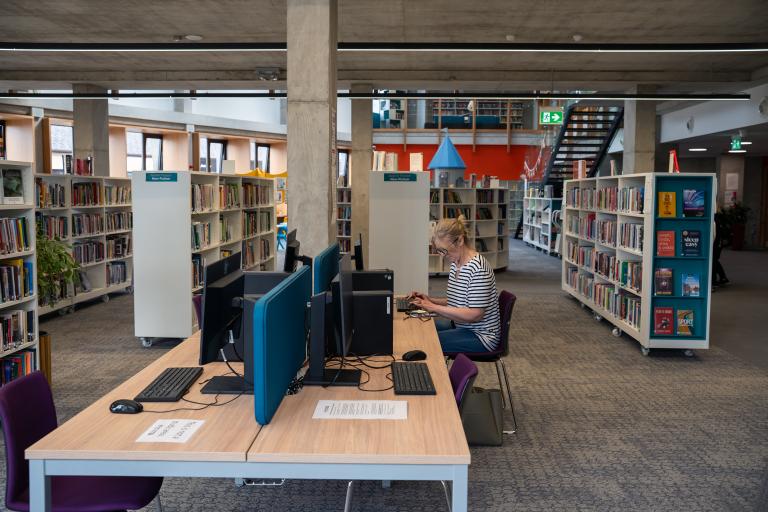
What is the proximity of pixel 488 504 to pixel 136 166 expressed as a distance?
1741 centimetres

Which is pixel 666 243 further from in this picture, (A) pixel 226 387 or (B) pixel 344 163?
(B) pixel 344 163

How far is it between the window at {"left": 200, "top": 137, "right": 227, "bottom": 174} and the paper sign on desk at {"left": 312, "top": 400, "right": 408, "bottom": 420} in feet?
60.5

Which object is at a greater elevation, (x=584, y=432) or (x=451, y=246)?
(x=451, y=246)

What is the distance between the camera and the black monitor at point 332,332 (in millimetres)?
3062

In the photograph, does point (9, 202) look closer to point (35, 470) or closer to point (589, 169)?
point (35, 470)

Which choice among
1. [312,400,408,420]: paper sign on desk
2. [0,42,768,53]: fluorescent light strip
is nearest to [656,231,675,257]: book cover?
[0,42,768,53]: fluorescent light strip

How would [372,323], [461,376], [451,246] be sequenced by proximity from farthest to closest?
[451,246] → [372,323] → [461,376]

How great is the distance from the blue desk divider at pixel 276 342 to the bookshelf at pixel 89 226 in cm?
645

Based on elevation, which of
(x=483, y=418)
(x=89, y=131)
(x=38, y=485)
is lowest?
(x=483, y=418)

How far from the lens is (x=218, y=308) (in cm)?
297

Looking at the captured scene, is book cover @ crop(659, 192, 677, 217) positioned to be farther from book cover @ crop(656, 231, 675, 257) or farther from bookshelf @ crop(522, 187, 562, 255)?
bookshelf @ crop(522, 187, 562, 255)

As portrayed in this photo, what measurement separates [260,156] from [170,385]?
19870 millimetres

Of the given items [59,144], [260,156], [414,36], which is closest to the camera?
[414,36]

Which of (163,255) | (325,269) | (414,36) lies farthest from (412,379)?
(414,36)
